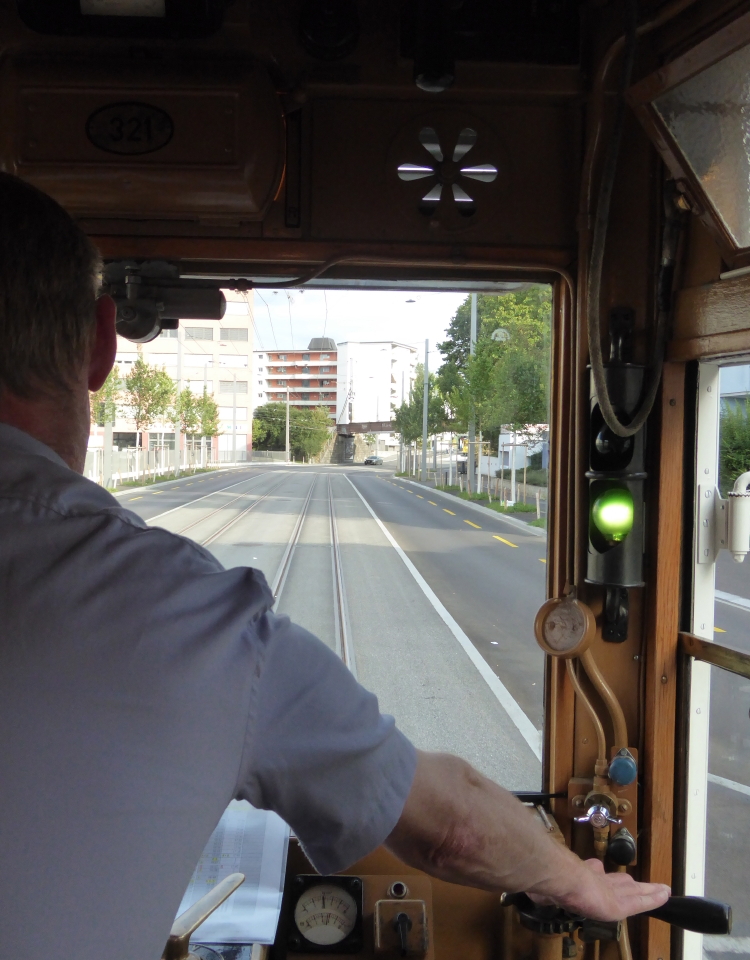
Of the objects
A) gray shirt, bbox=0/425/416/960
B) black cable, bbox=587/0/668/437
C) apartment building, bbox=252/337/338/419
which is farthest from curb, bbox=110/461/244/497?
gray shirt, bbox=0/425/416/960

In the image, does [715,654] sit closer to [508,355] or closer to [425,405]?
[508,355]

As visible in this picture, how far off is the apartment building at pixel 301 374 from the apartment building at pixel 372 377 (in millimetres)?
41

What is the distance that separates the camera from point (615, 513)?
2.12m

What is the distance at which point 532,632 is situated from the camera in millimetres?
2402

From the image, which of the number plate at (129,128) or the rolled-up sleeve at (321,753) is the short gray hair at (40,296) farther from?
the number plate at (129,128)

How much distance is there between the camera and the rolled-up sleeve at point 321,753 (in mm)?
768

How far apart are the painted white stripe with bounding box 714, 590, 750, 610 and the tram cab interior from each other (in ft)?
0.10

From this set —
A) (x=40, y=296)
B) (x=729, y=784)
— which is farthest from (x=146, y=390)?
(x=729, y=784)

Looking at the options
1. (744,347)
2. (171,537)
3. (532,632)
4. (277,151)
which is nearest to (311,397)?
(277,151)

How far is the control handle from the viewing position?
1.30 m

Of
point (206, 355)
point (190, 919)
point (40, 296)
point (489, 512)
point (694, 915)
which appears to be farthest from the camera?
point (489, 512)

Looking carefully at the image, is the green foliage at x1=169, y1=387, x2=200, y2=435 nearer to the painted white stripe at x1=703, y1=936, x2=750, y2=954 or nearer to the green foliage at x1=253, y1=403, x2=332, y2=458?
the green foliage at x1=253, y1=403, x2=332, y2=458

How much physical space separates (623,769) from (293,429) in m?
1.34

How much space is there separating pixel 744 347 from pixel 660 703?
94 cm
